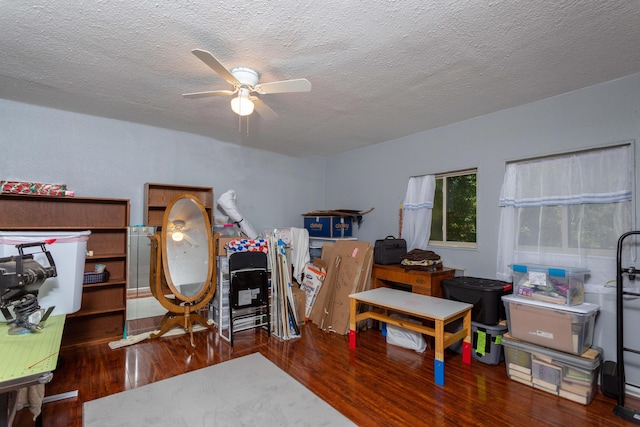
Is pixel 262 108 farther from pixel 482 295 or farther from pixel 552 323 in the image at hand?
pixel 552 323

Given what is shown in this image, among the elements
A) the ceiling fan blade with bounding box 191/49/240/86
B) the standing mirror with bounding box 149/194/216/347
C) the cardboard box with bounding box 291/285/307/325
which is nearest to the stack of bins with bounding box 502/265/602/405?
the cardboard box with bounding box 291/285/307/325

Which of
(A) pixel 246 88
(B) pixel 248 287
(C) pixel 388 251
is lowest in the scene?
(B) pixel 248 287

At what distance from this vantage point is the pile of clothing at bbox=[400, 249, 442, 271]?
346cm

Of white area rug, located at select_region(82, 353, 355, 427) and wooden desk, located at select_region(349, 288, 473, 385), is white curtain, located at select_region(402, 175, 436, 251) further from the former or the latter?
white area rug, located at select_region(82, 353, 355, 427)

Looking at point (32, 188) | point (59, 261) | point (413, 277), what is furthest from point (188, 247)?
point (413, 277)

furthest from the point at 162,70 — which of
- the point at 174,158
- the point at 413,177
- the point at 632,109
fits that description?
the point at 632,109

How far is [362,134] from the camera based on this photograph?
4113 millimetres

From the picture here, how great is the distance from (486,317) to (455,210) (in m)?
1.34

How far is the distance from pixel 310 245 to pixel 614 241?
3.42 m

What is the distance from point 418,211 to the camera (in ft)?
13.0

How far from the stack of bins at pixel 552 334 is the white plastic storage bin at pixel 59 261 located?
351 centimetres

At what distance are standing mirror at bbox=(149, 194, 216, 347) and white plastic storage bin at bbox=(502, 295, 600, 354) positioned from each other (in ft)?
9.95

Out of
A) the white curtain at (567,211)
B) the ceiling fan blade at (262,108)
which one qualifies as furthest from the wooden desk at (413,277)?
the ceiling fan blade at (262,108)

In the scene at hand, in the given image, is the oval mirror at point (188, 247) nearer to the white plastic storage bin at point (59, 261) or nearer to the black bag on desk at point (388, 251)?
the white plastic storage bin at point (59, 261)
